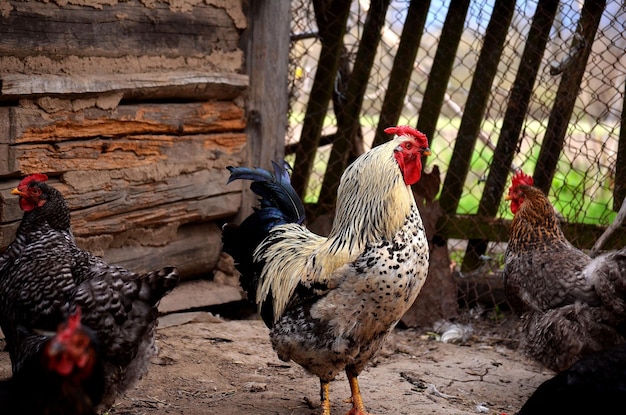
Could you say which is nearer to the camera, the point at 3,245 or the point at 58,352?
the point at 58,352

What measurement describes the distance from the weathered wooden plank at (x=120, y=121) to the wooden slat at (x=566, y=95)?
2.24 m

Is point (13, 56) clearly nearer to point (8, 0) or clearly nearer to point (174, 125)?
point (8, 0)

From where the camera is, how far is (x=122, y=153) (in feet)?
15.8

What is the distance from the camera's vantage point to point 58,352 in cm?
249

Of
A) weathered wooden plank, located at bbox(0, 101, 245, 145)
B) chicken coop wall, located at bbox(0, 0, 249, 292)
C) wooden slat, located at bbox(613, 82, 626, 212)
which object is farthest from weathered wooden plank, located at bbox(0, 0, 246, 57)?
wooden slat, located at bbox(613, 82, 626, 212)

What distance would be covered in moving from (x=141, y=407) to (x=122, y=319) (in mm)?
820

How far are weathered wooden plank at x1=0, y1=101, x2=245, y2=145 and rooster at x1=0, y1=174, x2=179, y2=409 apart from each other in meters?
0.89

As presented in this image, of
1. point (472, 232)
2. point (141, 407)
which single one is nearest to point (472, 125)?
point (472, 232)

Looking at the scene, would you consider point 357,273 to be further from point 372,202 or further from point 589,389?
point 589,389

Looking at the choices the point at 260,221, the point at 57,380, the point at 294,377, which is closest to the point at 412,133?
the point at 260,221

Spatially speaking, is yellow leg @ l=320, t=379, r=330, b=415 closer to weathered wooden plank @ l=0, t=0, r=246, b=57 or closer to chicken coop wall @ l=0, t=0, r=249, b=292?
chicken coop wall @ l=0, t=0, r=249, b=292

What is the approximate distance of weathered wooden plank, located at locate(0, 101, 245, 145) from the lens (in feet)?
13.9

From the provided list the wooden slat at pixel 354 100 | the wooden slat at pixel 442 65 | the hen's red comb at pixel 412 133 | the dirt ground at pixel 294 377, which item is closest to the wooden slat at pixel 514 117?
the wooden slat at pixel 442 65

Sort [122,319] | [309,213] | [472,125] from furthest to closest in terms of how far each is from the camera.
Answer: [309,213] < [472,125] < [122,319]
